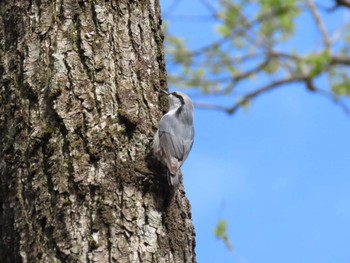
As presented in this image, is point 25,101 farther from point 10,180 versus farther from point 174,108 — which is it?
point 174,108

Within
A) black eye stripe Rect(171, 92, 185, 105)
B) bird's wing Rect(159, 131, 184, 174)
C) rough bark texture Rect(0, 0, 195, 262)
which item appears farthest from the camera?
black eye stripe Rect(171, 92, 185, 105)

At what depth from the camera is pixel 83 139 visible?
2.89 metres

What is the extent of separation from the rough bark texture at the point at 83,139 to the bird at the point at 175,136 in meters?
0.06

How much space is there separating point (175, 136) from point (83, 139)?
0.78 m

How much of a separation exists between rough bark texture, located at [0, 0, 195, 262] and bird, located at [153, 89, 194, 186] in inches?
2.3

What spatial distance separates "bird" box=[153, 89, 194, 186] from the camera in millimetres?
3092

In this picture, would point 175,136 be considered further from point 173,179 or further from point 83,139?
point 83,139

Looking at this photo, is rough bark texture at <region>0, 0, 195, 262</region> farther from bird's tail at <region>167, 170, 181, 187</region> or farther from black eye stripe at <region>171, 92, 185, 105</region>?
black eye stripe at <region>171, 92, 185, 105</region>

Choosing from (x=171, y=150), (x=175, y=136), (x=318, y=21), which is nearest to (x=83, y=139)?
(x=171, y=150)

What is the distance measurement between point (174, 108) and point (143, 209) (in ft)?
3.06

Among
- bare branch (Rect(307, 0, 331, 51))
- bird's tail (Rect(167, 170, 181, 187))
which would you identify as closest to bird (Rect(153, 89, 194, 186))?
bird's tail (Rect(167, 170, 181, 187))

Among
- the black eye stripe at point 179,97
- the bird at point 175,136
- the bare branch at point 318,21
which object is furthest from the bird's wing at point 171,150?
the bare branch at point 318,21

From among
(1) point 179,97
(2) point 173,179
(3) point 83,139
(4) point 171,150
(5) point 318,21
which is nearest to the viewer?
(3) point 83,139

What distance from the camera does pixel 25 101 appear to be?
3043 millimetres
